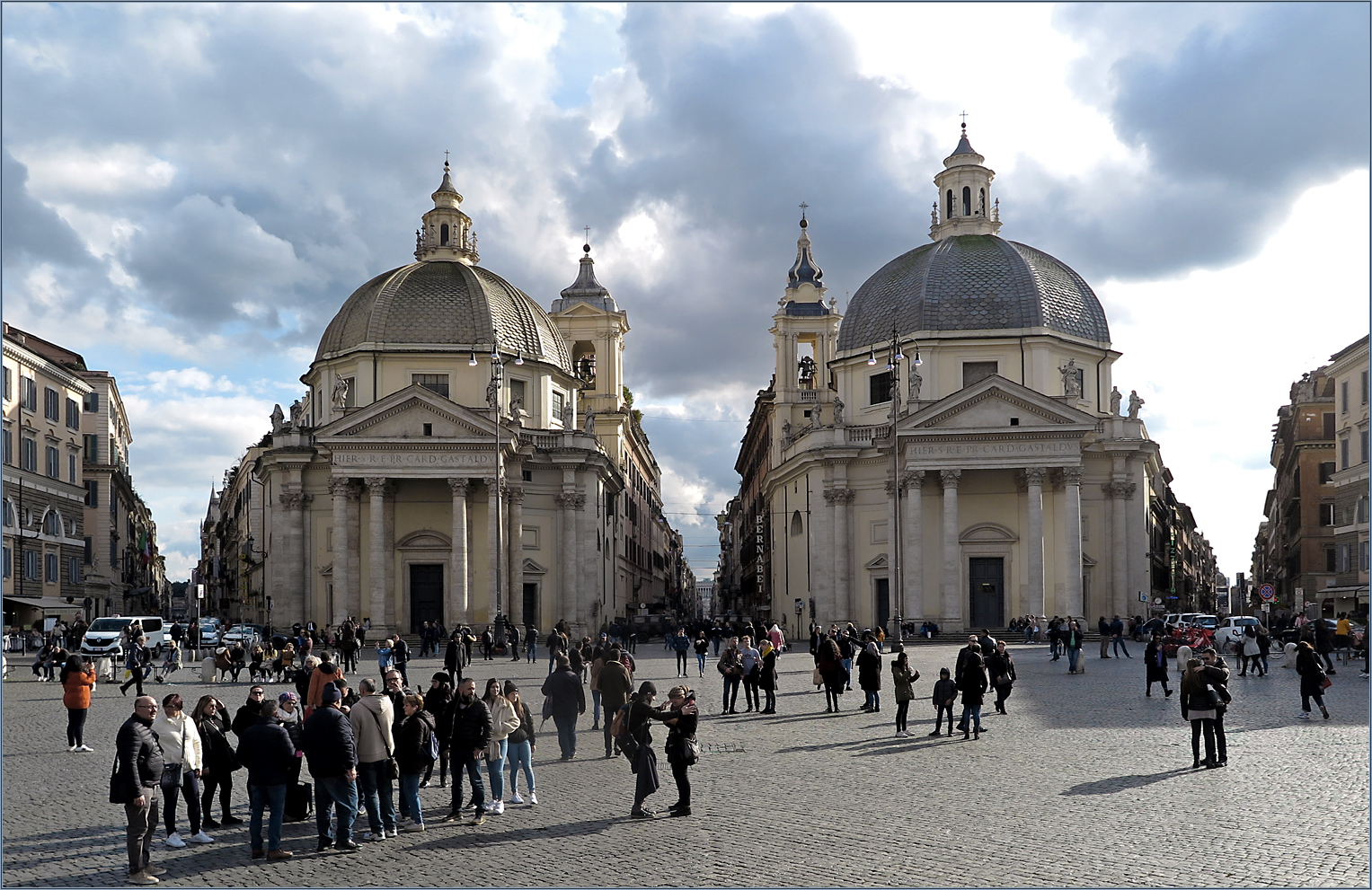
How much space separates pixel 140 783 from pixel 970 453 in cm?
4963

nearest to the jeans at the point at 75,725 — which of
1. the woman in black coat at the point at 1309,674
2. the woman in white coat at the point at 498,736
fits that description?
the woman in white coat at the point at 498,736

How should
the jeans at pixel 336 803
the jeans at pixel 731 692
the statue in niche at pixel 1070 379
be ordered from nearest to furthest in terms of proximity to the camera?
the jeans at pixel 336 803
the jeans at pixel 731 692
the statue in niche at pixel 1070 379

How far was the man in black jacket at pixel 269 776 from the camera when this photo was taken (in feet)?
45.4

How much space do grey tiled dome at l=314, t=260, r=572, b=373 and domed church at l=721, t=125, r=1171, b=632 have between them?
15.5 meters

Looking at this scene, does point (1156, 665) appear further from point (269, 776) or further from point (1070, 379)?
point (1070, 379)

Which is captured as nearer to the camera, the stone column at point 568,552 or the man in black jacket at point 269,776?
the man in black jacket at point 269,776

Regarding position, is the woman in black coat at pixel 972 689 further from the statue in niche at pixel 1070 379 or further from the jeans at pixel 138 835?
the statue in niche at pixel 1070 379

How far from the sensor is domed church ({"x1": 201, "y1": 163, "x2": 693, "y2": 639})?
5928 centimetres

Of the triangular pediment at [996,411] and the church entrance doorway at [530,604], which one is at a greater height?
the triangular pediment at [996,411]

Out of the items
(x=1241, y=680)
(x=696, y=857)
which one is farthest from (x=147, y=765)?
(x=1241, y=680)

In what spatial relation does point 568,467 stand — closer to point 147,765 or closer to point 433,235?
point 433,235

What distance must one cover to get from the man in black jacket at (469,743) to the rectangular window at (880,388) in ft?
170

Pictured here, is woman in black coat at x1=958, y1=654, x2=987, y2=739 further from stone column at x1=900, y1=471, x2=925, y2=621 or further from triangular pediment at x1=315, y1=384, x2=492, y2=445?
triangular pediment at x1=315, y1=384, x2=492, y2=445

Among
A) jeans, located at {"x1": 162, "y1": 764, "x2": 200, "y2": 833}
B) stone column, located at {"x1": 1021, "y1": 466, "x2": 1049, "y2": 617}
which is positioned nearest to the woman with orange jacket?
Answer: jeans, located at {"x1": 162, "y1": 764, "x2": 200, "y2": 833}
